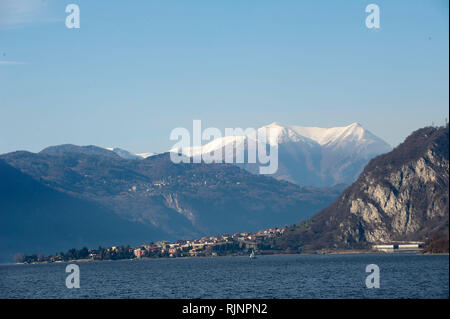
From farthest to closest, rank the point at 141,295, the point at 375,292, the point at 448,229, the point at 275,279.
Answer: the point at 275,279, the point at 141,295, the point at 375,292, the point at 448,229

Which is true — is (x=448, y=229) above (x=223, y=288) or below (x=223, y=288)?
above
